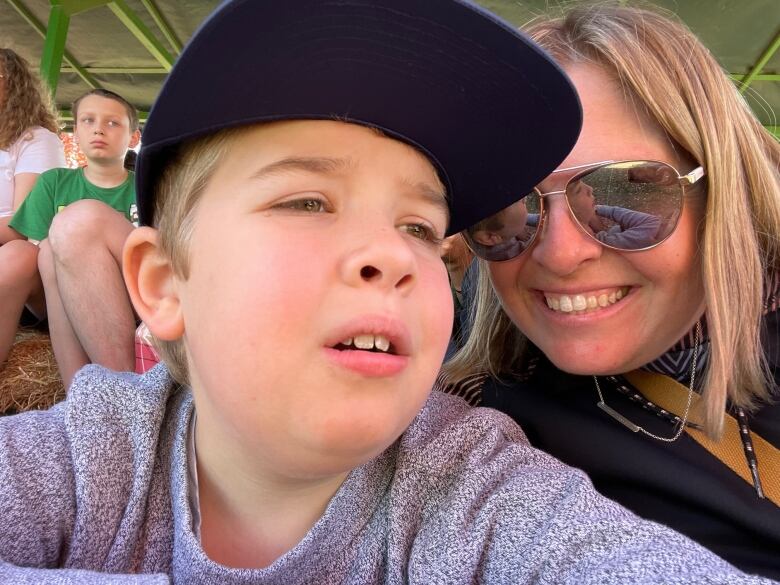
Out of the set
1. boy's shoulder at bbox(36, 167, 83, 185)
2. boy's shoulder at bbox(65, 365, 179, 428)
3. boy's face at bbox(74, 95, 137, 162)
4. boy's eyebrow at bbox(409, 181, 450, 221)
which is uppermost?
boy's eyebrow at bbox(409, 181, 450, 221)

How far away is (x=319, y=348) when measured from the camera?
0.72m

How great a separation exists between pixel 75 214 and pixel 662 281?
1.85 metres

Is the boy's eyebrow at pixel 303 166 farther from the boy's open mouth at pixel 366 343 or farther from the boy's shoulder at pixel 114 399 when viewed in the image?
the boy's shoulder at pixel 114 399

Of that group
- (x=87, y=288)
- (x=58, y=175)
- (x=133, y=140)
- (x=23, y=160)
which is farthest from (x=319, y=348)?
(x=133, y=140)

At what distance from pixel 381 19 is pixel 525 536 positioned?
737 millimetres

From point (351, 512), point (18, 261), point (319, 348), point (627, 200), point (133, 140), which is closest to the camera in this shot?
point (319, 348)

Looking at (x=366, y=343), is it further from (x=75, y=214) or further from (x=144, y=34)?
(x=144, y=34)

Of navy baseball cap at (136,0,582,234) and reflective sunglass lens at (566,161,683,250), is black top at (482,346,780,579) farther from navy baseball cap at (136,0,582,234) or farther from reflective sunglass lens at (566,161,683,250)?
navy baseball cap at (136,0,582,234)

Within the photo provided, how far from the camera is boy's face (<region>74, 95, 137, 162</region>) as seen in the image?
3248mm

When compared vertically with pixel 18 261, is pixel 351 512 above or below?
above

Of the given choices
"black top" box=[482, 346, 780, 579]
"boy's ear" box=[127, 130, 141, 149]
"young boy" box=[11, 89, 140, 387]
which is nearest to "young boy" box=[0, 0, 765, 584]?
"black top" box=[482, 346, 780, 579]

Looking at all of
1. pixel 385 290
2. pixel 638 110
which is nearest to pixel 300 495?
pixel 385 290

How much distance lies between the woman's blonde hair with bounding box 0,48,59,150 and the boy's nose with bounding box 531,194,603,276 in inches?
128

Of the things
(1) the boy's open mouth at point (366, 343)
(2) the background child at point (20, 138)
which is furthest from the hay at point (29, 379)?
(1) the boy's open mouth at point (366, 343)
